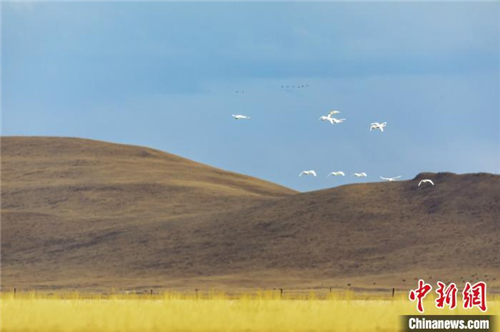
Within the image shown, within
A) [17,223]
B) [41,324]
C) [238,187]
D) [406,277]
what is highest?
[238,187]

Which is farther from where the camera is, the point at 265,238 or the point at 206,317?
the point at 265,238

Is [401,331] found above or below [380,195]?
below

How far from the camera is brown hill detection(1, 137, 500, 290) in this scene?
87.4 meters

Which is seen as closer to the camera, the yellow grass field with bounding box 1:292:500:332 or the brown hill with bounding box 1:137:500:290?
the yellow grass field with bounding box 1:292:500:332

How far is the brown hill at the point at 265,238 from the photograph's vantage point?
87438 millimetres

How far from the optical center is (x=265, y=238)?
97750mm

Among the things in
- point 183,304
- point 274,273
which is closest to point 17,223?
point 274,273

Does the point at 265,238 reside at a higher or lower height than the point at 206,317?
higher

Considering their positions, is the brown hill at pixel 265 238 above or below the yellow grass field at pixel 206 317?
above

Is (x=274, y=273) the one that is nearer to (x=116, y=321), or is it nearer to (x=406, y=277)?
(x=406, y=277)

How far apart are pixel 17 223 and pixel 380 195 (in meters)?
37.0

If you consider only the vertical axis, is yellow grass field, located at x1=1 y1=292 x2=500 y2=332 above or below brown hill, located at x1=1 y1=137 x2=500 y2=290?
below

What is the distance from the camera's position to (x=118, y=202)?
12731 cm

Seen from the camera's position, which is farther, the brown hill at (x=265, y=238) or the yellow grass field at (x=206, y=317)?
the brown hill at (x=265, y=238)
